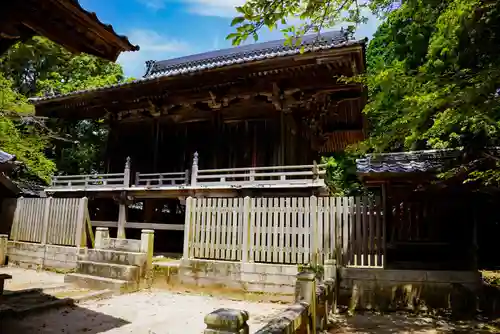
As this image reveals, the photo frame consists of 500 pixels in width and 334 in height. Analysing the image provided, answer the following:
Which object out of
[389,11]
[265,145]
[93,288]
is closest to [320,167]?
[265,145]

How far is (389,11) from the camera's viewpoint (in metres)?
6.34

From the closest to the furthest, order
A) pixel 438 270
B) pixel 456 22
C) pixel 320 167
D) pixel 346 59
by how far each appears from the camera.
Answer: pixel 456 22
pixel 438 270
pixel 346 59
pixel 320 167

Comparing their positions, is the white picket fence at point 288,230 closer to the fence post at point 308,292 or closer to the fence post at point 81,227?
the fence post at point 308,292

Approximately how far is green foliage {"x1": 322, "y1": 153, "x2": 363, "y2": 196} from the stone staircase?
15202 mm

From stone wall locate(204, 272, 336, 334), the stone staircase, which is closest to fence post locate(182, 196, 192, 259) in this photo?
the stone staircase

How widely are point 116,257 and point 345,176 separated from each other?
18947 millimetres

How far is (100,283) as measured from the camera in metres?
9.67

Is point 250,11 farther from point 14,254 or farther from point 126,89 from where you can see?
point 14,254

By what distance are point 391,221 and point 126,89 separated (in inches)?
424

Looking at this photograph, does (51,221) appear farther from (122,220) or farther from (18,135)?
(18,135)

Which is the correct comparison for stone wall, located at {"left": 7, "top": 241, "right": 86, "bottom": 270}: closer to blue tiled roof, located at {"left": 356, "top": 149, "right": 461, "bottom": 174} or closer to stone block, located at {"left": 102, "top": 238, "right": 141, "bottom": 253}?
stone block, located at {"left": 102, "top": 238, "right": 141, "bottom": 253}

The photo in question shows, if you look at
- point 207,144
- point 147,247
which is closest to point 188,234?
point 147,247

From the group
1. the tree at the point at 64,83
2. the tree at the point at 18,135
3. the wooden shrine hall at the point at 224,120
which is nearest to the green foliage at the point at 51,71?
the tree at the point at 64,83

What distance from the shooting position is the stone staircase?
971cm
